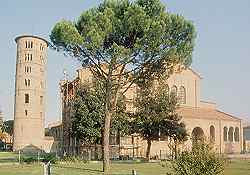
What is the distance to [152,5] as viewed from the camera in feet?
92.5

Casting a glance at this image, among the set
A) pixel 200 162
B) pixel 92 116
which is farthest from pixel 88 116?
pixel 200 162

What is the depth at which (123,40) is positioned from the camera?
93.1ft

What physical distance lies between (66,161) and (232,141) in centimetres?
3808

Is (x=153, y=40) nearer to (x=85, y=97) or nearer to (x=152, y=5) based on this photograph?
(x=152, y=5)

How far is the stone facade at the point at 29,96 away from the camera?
76.1m

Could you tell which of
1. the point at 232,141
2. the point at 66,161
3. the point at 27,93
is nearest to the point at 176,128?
the point at 66,161

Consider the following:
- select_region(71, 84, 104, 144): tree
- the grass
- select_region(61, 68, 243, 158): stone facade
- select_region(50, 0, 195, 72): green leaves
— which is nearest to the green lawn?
the grass

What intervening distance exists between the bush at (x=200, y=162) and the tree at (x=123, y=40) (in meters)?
13.7

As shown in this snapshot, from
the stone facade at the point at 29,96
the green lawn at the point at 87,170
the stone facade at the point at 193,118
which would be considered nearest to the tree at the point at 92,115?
the stone facade at the point at 193,118

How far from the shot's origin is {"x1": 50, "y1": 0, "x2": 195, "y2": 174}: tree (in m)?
27.2

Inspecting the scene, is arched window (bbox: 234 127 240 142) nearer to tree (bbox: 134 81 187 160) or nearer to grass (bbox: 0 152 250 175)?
tree (bbox: 134 81 187 160)

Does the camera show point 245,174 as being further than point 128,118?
No

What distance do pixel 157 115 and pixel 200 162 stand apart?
3057 cm

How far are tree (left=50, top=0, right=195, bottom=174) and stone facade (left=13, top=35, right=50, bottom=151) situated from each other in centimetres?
4955
